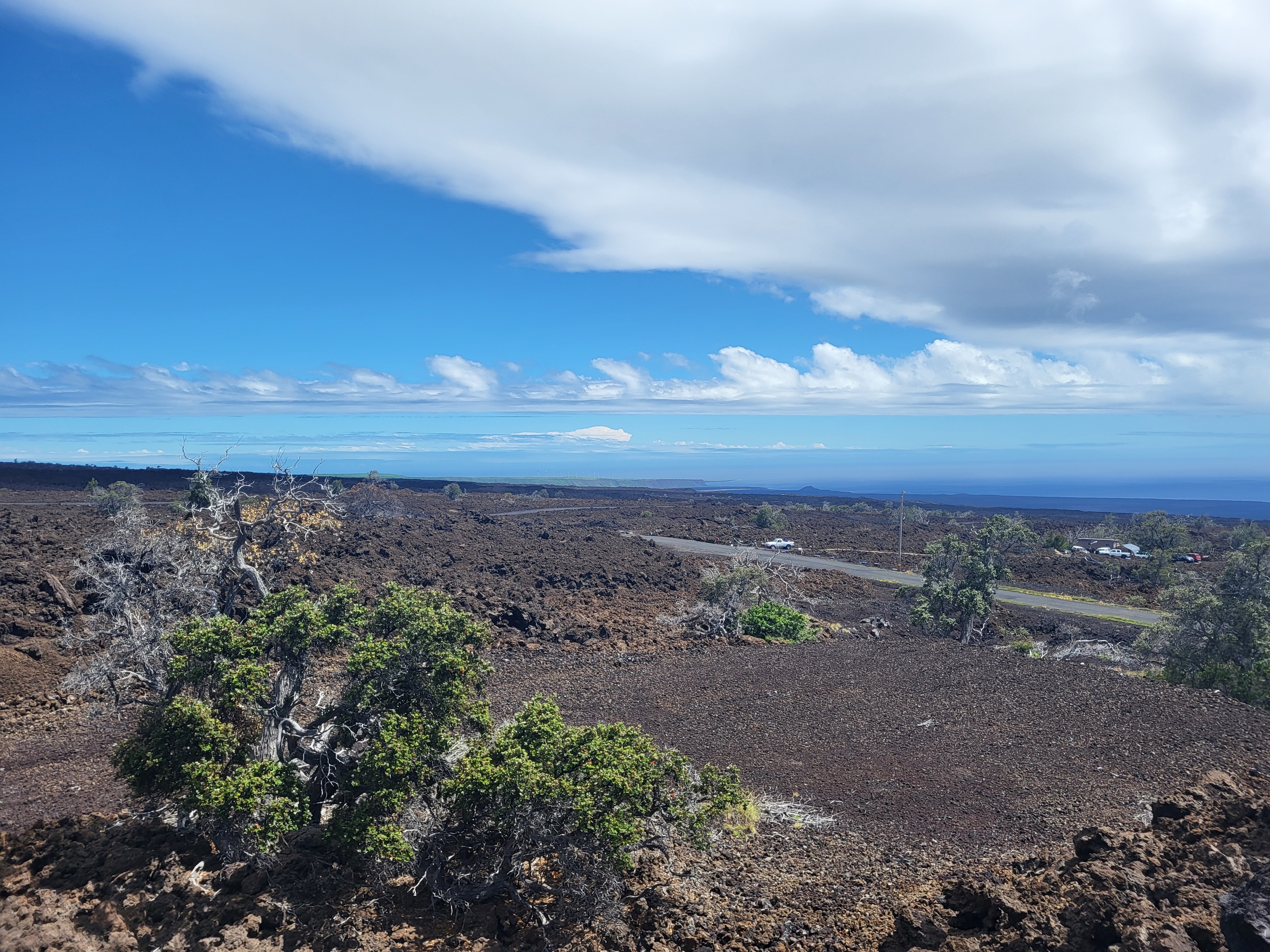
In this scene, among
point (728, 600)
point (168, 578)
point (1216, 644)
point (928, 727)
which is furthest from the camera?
point (728, 600)

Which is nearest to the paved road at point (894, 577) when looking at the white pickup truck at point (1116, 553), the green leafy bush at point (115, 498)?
the white pickup truck at point (1116, 553)

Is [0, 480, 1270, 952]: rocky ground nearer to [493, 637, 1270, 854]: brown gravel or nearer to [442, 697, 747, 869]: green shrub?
[493, 637, 1270, 854]: brown gravel

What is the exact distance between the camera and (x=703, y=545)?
4572 centimetres

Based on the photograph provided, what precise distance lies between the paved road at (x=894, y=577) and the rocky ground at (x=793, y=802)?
34.1 feet

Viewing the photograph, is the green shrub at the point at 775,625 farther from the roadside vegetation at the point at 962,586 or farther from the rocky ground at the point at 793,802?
the roadside vegetation at the point at 962,586

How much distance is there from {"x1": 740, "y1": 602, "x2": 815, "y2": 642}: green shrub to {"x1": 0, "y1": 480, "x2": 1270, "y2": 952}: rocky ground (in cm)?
132

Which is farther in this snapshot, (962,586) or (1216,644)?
(962,586)

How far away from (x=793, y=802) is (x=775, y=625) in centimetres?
1045

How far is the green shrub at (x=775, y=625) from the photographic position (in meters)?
20.3

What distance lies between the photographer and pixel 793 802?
32.9 feet

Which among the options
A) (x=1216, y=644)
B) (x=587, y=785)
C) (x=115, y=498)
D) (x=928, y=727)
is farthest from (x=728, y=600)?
(x=115, y=498)

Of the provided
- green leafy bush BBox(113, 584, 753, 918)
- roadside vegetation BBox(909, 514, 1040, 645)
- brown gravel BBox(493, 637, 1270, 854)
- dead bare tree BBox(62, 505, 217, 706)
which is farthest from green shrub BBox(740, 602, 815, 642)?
dead bare tree BBox(62, 505, 217, 706)

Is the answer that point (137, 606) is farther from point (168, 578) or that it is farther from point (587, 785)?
point (587, 785)

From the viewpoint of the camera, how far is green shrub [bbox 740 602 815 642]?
66.5 ft
